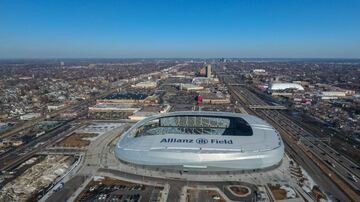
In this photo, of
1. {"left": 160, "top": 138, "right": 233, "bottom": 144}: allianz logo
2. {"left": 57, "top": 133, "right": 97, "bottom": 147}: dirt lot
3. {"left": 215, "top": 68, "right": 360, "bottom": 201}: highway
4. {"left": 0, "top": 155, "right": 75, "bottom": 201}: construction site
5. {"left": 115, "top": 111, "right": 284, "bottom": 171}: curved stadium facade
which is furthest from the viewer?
{"left": 57, "top": 133, "right": 97, "bottom": 147}: dirt lot

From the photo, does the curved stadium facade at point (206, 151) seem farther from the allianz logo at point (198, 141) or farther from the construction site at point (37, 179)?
the construction site at point (37, 179)

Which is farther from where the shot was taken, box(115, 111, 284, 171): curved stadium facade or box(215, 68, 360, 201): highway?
box(115, 111, 284, 171): curved stadium facade

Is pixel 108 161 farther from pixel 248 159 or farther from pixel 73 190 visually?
pixel 248 159

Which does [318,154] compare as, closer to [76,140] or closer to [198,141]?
[198,141]

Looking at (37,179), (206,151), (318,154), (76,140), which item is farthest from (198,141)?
(76,140)

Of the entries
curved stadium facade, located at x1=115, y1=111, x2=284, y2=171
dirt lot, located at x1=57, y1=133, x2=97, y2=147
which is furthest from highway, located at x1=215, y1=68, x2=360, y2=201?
dirt lot, located at x1=57, y1=133, x2=97, y2=147

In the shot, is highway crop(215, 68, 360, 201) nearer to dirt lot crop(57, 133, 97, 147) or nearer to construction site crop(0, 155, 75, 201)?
construction site crop(0, 155, 75, 201)

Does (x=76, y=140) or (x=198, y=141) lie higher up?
(x=198, y=141)

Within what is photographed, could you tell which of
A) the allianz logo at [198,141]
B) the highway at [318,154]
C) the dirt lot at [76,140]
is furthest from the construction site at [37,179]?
the highway at [318,154]

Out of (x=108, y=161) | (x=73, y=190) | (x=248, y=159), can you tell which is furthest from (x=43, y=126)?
(x=248, y=159)
